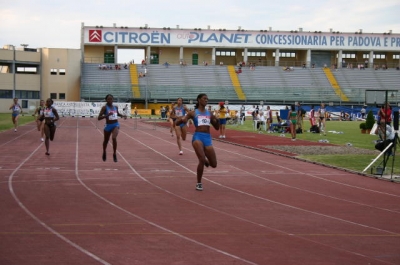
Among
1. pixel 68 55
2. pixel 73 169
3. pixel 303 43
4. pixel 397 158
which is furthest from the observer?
pixel 303 43

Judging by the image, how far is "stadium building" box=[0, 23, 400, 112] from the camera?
74.3 meters

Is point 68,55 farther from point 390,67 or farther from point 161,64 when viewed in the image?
point 390,67

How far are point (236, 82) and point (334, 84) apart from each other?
1231cm

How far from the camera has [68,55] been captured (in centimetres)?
7619

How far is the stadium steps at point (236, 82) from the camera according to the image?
244ft

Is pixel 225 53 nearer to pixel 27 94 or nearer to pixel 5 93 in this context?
pixel 27 94

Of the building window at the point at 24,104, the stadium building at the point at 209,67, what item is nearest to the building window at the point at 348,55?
the stadium building at the point at 209,67

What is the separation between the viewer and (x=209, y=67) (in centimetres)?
7975

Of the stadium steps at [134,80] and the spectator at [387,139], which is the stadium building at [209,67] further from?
the spectator at [387,139]

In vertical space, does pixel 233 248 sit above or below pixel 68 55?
below

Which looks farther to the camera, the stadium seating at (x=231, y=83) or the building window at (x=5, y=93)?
the building window at (x=5, y=93)

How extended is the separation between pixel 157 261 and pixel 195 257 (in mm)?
507

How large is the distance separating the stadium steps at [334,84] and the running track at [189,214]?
58085 mm

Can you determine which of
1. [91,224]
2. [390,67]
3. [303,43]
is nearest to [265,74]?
[303,43]
